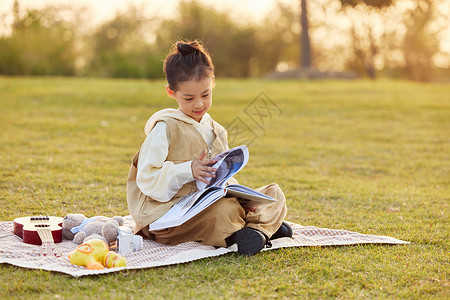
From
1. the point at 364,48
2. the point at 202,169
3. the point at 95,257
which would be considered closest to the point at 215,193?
the point at 202,169

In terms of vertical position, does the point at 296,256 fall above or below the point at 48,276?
below

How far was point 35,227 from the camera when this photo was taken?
11.7 feet

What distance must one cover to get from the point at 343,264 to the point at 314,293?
508 mm

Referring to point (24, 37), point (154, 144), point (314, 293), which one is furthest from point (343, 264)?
point (24, 37)

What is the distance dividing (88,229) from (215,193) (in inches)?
38.0

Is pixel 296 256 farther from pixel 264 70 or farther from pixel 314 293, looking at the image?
pixel 264 70

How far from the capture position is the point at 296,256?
11.1ft

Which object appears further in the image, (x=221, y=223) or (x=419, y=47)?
(x=419, y=47)

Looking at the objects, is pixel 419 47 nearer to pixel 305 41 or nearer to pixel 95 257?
pixel 305 41

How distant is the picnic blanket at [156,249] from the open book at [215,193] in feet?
0.64

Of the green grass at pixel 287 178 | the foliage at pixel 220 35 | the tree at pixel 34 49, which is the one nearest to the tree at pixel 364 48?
the foliage at pixel 220 35

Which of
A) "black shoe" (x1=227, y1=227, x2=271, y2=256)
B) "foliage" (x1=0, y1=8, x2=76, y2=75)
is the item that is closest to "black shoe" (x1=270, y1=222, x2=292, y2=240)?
"black shoe" (x1=227, y1=227, x2=271, y2=256)

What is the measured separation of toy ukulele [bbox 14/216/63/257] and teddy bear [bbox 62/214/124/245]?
7 centimetres

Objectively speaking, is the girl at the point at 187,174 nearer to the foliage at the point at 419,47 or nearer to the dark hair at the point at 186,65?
the dark hair at the point at 186,65
